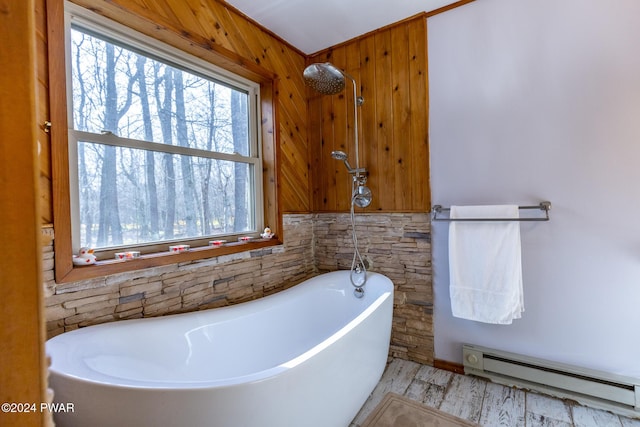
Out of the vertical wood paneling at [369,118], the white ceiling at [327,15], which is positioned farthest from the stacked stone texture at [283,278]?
the white ceiling at [327,15]

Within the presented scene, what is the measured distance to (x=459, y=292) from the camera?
179 centimetres

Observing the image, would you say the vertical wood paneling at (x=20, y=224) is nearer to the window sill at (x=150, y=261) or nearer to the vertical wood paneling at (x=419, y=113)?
the window sill at (x=150, y=261)

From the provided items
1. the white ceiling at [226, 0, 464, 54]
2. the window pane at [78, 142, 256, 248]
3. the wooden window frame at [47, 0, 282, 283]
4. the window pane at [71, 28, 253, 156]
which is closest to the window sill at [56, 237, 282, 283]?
the wooden window frame at [47, 0, 282, 283]

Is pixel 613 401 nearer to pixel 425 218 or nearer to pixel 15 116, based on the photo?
pixel 425 218

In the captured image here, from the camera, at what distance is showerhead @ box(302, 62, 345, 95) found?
184 cm

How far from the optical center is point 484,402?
5.31ft

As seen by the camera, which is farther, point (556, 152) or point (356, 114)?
point (356, 114)

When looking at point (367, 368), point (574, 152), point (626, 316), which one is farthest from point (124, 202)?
point (626, 316)

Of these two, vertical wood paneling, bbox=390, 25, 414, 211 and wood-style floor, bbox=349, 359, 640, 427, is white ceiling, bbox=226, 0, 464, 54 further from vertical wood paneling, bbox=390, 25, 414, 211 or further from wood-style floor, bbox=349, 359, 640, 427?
wood-style floor, bbox=349, 359, 640, 427

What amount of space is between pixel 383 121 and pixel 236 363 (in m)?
1.86

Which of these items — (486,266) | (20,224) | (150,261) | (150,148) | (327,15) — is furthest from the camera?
(327,15)

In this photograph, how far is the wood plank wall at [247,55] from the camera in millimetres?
1171

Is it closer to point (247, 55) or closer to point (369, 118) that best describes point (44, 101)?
point (247, 55)

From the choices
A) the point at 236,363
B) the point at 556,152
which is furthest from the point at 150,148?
the point at 556,152
